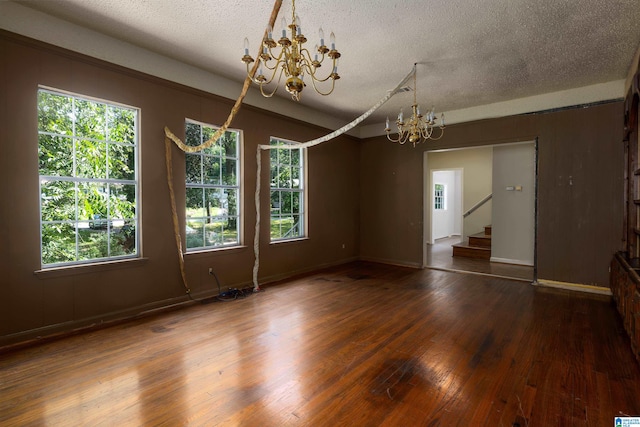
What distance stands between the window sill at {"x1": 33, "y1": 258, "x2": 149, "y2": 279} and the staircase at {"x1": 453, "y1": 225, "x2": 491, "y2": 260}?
6813 millimetres

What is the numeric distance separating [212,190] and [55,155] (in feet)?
5.72

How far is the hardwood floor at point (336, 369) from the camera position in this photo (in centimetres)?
191

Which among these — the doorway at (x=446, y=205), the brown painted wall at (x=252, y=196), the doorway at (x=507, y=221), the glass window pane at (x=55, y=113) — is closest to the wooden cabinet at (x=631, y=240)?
the brown painted wall at (x=252, y=196)

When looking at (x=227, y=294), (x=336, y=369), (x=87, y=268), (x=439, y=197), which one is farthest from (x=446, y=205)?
(x=87, y=268)

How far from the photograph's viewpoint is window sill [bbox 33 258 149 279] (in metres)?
2.97

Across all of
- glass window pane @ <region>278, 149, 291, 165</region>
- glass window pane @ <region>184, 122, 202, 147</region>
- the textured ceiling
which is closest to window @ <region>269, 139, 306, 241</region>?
glass window pane @ <region>278, 149, 291, 165</region>

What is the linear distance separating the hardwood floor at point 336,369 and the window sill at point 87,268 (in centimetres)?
64

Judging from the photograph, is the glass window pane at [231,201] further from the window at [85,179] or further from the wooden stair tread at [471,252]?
the wooden stair tread at [471,252]

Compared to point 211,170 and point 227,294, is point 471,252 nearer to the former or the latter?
point 227,294

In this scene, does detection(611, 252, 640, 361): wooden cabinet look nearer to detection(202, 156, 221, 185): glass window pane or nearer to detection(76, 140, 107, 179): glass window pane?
detection(202, 156, 221, 185): glass window pane

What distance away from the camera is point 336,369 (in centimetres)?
243

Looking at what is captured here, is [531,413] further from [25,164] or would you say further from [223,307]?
[25,164]

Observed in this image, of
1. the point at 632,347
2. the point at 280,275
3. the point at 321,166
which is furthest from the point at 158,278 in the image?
the point at 632,347

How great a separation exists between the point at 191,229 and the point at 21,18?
263 centimetres
